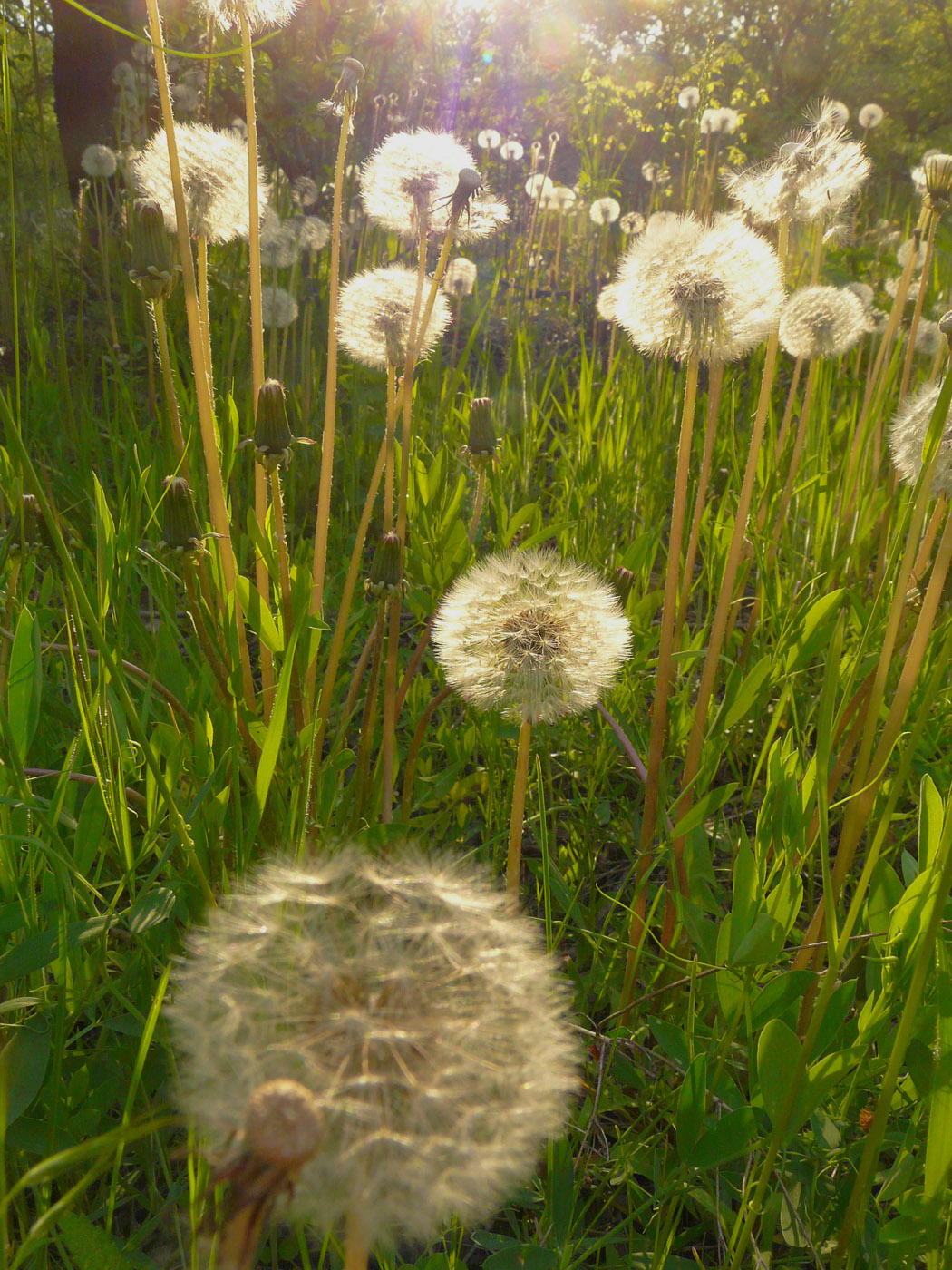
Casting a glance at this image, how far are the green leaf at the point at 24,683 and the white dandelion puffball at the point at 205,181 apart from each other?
0.83 m

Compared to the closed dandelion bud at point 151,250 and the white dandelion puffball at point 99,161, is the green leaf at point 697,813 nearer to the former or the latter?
the closed dandelion bud at point 151,250

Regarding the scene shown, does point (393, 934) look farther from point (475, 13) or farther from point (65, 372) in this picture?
point (475, 13)

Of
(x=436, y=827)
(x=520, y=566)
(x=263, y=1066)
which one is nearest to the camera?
(x=263, y=1066)

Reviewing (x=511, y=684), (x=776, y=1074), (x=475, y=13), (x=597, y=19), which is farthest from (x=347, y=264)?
(x=597, y=19)

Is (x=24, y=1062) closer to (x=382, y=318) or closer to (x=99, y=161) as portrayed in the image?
(x=382, y=318)

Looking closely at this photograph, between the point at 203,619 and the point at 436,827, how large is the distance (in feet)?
2.12

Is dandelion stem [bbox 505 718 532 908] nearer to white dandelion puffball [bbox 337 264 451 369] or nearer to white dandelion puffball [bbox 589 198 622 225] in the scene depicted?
white dandelion puffball [bbox 337 264 451 369]

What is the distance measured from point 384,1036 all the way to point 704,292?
3.92 feet

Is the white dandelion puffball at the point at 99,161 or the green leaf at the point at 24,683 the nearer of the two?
the green leaf at the point at 24,683

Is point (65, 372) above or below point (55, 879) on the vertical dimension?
above

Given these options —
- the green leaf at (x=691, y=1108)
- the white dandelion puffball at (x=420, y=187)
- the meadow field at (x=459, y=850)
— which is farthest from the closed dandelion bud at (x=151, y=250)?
the green leaf at (x=691, y=1108)

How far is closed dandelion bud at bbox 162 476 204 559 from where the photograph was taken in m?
→ 1.36

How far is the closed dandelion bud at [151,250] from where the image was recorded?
4.87ft

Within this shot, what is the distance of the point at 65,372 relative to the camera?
2.96m
